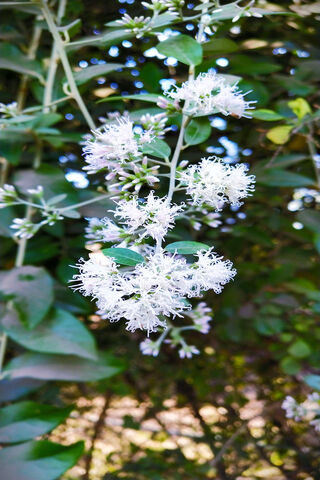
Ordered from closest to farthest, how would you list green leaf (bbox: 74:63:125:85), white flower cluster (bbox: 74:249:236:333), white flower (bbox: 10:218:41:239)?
Answer: 1. white flower cluster (bbox: 74:249:236:333)
2. white flower (bbox: 10:218:41:239)
3. green leaf (bbox: 74:63:125:85)

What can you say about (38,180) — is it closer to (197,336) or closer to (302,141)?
(302,141)

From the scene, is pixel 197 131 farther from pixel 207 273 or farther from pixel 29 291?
pixel 29 291

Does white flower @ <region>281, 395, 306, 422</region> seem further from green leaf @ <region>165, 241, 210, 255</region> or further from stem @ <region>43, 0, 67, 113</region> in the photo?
stem @ <region>43, 0, 67, 113</region>

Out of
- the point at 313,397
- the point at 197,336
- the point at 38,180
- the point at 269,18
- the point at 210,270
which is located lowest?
the point at 197,336

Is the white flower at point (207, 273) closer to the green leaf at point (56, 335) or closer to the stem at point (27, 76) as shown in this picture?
the green leaf at point (56, 335)

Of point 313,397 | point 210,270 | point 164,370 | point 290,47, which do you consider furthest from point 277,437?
point 210,270

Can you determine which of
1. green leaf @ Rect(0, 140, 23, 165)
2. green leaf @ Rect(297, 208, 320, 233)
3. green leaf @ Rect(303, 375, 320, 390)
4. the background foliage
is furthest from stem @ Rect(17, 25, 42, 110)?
green leaf @ Rect(303, 375, 320, 390)
